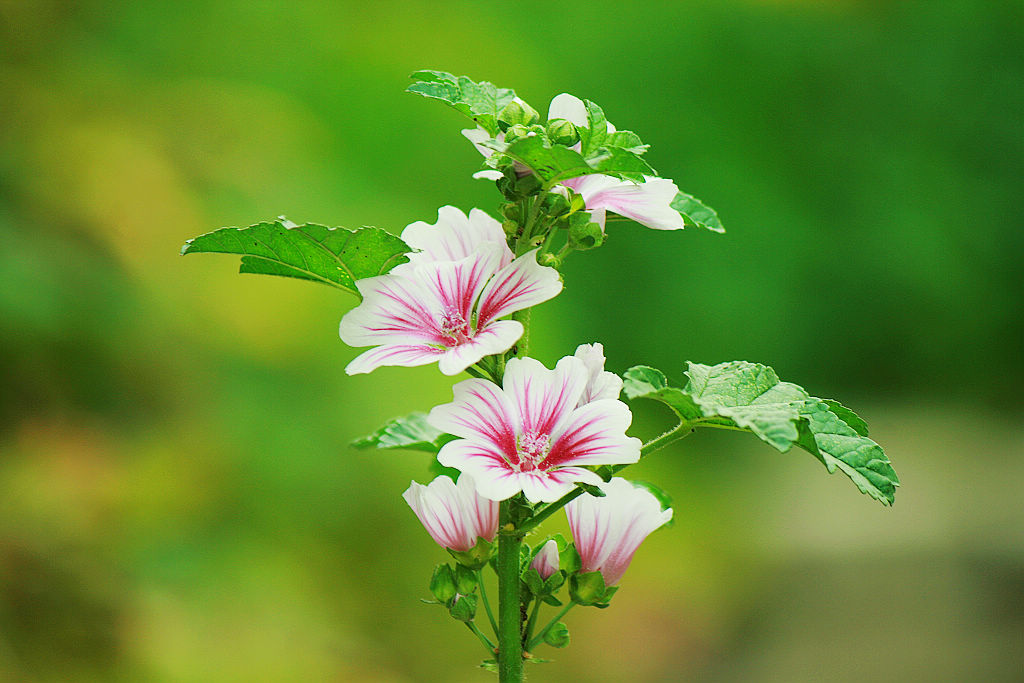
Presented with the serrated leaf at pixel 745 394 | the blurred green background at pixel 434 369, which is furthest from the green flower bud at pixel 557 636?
the blurred green background at pixel 434 369

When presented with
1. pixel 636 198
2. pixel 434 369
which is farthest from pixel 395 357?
pixel 434 369

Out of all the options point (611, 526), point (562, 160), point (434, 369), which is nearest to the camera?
point (562, 160)

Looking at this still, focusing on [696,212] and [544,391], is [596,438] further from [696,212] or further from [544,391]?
[696,212]

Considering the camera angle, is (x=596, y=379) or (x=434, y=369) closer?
(x=596, y=379)

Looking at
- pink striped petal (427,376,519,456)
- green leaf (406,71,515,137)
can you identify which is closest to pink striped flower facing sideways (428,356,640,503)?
pink striped petal (427,376,519,456)

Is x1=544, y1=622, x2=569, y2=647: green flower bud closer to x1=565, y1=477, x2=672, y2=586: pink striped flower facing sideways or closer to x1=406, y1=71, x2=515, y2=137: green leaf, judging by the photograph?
x1=565, y1=477, x2=672, y2=586: pink striped flower facing sideways

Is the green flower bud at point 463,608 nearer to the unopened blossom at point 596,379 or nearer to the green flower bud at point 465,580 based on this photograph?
the green flower bud at point 465,580
